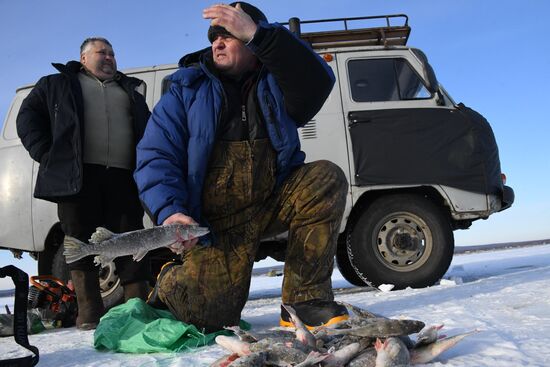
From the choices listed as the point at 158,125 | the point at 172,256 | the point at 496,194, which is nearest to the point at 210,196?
the point at 158,125

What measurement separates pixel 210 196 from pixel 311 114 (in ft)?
2.61

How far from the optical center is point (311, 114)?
3.04 metres

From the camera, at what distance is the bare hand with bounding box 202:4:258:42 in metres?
2.50

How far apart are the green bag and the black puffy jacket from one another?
3.46ft

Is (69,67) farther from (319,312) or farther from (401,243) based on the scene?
(401,243)

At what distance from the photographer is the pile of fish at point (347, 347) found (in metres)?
1.68

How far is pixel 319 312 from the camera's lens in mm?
2516

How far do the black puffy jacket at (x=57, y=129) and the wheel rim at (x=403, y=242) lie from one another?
8.72 feet

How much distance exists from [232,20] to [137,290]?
6.76 ft

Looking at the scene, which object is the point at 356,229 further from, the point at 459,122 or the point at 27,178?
the point at 27,178

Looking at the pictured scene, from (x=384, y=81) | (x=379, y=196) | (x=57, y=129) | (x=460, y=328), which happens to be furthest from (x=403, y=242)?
(x=57, y=129)

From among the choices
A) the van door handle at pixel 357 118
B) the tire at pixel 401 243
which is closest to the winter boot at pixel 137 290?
the tire at pixel 401 243

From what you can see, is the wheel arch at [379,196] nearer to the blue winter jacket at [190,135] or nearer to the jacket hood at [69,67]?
the blue winter jacket at [190,135]

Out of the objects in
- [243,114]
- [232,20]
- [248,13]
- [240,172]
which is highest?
[248,13]
